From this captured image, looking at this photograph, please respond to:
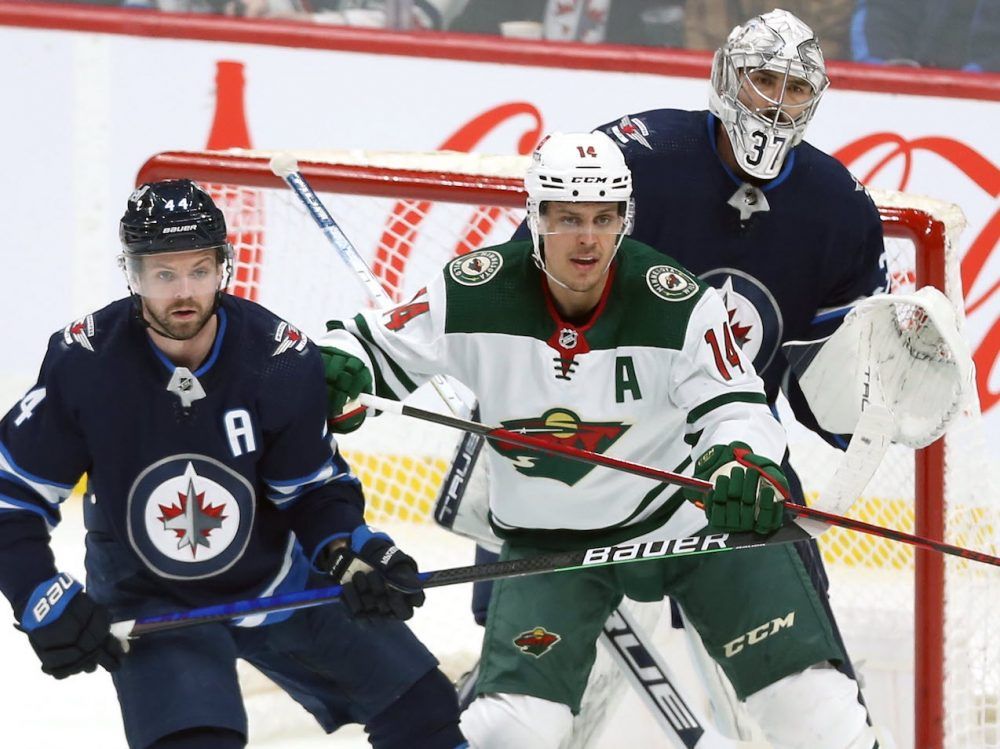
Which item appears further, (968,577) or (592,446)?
(968,577)

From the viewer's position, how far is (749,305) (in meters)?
3.23

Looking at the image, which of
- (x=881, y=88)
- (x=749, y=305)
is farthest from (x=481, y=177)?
(x=881, y=88)

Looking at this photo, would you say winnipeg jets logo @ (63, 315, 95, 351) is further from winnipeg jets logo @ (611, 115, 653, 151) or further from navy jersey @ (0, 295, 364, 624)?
winnipeg jets logo @ (611, 115, 653, 151)

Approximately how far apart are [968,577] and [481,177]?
1.31 m

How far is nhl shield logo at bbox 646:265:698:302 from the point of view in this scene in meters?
2.83

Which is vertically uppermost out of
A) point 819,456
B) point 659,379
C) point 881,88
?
point 881,88

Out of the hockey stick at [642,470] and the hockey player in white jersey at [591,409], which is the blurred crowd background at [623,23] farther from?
the hockey stick at [642,470]

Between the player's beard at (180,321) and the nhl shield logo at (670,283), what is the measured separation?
0.73 meters

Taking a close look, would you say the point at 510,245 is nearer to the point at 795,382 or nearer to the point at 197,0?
the point at 795,382

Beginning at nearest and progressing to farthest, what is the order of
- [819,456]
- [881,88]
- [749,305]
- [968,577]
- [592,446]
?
1. [592,446]
2. [749,305]
3. [968,577]
4. [819,456]
5. [881,88]

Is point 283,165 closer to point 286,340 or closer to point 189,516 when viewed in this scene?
point 286,340

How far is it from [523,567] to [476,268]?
0.50 m

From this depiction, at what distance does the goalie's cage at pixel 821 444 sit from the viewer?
3527 mm

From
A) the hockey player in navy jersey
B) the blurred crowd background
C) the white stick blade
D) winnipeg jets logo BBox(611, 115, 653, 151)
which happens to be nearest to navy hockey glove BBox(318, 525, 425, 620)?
the hockey player in navy jersey
